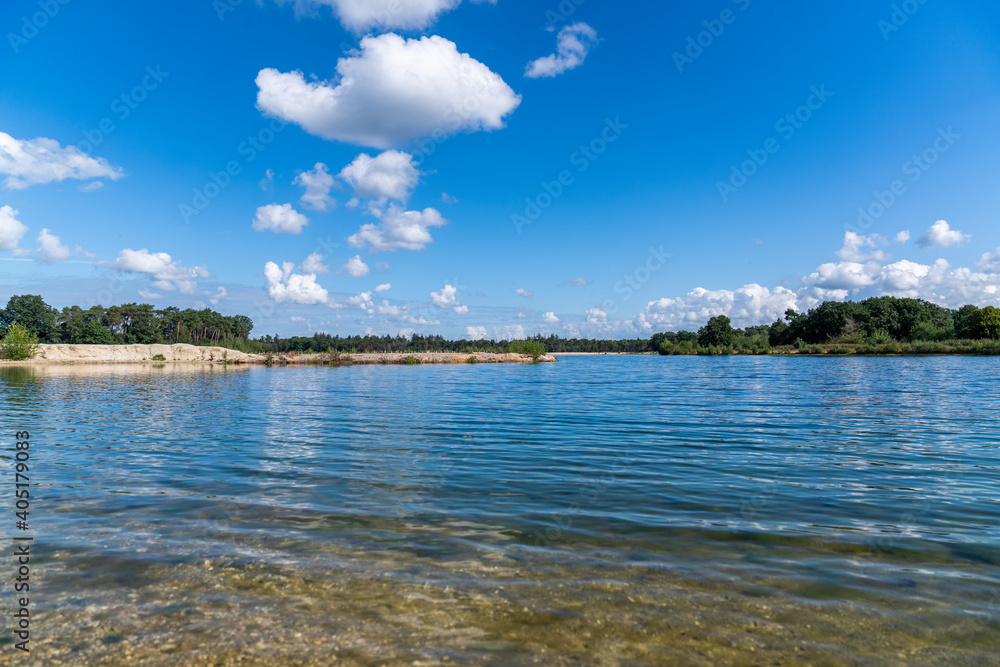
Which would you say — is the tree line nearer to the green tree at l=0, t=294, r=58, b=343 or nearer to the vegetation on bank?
the green tree at l=0, t=294, r=58, b=343

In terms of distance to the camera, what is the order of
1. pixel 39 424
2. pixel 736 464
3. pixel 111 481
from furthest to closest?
pixel 39 424 → pixel 736 464 → pixel 111 481

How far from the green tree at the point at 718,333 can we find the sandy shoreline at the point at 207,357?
64.1 metres

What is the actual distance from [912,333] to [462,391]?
12931 centimetres

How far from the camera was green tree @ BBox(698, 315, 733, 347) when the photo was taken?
477 ft

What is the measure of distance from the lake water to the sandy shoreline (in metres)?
86.9

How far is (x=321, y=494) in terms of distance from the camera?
9.54 meters

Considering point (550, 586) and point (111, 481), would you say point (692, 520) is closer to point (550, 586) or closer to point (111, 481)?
point (550, 586)

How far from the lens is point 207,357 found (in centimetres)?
9800

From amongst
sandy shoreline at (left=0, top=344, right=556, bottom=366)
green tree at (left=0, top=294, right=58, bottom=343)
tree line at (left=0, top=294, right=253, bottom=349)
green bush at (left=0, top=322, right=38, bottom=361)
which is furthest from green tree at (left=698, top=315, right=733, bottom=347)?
green tree at (left=0, top=294, right=58, bottom=343)

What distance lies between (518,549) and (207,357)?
108m

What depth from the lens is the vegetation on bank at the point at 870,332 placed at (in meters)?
102

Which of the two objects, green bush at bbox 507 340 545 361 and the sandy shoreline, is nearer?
the sandy shoreline

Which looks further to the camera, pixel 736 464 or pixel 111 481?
pixel 736 464

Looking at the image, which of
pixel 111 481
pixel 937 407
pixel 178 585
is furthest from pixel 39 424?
pixel 937 407
